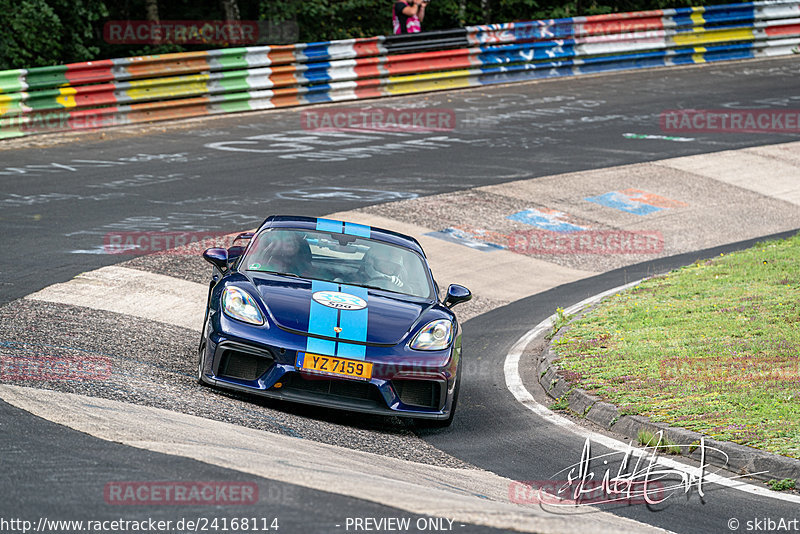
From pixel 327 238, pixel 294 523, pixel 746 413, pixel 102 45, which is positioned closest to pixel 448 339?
pixel 327 238

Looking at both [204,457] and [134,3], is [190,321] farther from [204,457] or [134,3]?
[134,3]

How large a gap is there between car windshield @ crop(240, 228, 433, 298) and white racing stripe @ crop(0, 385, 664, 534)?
6.67ft

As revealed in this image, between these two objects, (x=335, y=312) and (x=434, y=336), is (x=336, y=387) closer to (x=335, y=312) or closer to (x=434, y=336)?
(x=335, y=312)

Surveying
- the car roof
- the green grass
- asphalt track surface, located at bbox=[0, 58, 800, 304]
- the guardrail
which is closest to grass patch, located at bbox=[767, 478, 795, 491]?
the green grass

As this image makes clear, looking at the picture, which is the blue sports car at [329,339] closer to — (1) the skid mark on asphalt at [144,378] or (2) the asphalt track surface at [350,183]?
(1) the skid mark on asphalt at [144,378]

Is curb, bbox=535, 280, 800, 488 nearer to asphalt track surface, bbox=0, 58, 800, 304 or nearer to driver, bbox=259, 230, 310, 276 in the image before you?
driver, bbox=259, 230, 310, 276

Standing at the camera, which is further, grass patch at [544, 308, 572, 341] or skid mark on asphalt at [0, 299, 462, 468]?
grass patch at [544, 308, 572, 341]

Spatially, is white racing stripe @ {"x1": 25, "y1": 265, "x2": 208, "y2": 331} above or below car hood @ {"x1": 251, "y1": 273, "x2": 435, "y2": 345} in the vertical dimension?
below

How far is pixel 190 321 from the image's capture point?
9727mm

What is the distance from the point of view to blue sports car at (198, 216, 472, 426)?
6984 millimetres

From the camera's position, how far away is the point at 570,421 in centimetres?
790

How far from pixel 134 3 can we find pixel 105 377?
1970 centimetres

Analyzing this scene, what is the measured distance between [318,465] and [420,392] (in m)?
2.04

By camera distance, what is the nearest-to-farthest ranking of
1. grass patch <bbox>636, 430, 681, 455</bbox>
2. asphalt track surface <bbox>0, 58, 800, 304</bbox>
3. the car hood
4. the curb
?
the curb
grass patch <bbox>636, 430, 681, 455</bbox>
the car hood
asphalt track surface <bbox>0, 58, 800, 304</bbox>
